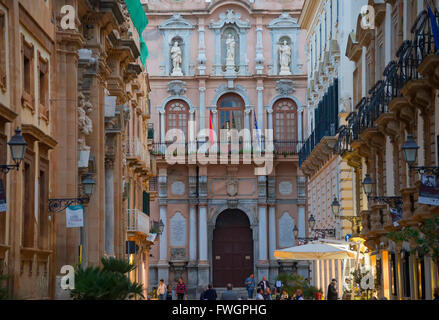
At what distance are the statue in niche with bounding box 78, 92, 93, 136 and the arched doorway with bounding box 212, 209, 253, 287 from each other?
30.5 m

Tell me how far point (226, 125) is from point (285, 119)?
147 inches

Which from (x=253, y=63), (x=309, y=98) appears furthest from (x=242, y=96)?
(x=309, y=98)

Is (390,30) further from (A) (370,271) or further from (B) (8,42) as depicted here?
(B) (8,42)

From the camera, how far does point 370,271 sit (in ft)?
105

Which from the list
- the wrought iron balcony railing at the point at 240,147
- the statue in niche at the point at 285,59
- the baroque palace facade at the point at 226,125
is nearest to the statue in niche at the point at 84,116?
the baroque palace facade at the point at 226,125

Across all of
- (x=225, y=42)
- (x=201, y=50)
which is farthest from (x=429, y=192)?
(x=225, y=42)

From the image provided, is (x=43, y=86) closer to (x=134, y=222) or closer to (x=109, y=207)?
(x=109, y=207)

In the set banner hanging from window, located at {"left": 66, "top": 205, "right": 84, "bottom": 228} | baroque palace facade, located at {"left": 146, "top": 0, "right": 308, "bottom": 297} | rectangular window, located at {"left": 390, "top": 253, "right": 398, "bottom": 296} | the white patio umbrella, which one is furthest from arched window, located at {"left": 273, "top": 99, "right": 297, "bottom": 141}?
banner hanging from window, located at {"left": 66, "top": 205, "right": 84, "bottom": 228}

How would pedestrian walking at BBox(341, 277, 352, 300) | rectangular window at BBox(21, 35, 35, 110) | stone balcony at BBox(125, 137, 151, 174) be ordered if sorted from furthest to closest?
stone balcony at BBox(125, 137, 151, 174), pedestrian walking at BBox(341, 277, 352, 300), rectangular window at BBox(21, 35, 35, 110)

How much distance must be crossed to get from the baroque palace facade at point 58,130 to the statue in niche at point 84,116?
0.11 feet

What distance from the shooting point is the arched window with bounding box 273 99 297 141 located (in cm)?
5853

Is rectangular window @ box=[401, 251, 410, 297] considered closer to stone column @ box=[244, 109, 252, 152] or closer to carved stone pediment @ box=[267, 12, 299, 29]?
stone column @ box=[244, 109, 252, 152]

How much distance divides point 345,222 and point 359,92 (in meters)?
5.38

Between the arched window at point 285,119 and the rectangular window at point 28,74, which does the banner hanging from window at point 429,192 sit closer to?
the rectangular window at point 28,74
